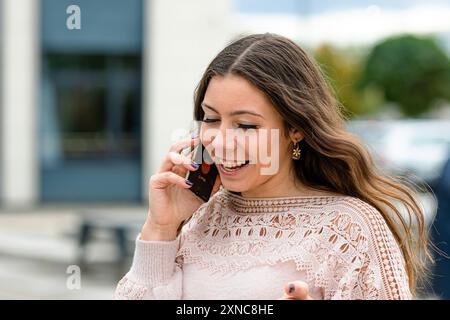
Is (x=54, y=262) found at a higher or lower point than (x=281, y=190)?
lower

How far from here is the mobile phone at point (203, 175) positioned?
1.81 m

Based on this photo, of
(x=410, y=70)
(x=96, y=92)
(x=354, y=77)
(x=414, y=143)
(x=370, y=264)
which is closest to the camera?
(x=370, y=264)

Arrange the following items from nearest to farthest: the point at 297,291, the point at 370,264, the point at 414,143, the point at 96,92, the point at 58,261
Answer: the point at 297,291, the point at 370,264, the point at 58,261, the point at 414,143, the point at 96,92

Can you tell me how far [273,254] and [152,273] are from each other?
0.27 meters

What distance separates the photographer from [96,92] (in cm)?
1602

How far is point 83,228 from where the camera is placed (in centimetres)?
922

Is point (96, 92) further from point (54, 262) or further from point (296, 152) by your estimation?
point (296, 152)

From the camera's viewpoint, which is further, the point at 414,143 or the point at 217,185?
the point at 414,143

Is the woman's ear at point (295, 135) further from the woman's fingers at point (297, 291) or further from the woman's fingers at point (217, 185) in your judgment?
the woman's fingers at point (297, 291)

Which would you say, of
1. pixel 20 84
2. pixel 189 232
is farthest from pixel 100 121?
pixel 189 232

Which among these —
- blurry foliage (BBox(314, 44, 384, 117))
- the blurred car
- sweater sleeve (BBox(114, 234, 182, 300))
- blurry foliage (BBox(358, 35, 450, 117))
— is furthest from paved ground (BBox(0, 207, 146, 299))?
blurry foliage (BBox(314, 44, 384, 117))

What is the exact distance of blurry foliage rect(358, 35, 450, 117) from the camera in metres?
37.9

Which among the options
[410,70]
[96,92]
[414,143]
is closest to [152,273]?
[414,143]

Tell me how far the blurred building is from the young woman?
43.3 feet
